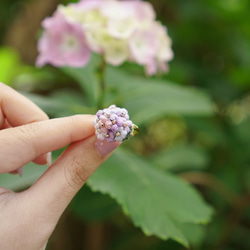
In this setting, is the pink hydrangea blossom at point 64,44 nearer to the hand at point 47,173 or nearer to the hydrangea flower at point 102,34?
the hydrangea flower at point 102,34

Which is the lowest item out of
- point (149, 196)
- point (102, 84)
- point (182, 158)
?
point (182, 158)

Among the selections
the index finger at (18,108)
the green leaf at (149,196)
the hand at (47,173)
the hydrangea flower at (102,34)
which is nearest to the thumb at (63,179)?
the hand at (47,173)

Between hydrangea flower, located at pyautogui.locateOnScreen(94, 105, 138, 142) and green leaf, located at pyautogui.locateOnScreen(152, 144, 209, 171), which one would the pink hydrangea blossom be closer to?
hydrangea flower, located at pyautogui.locateOnScreen(94, 105, 138, 142)

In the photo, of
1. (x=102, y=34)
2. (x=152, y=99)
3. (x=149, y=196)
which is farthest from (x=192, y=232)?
(x=102, y=34)

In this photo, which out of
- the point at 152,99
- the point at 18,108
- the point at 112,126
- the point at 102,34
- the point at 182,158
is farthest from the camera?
the point at 182,158

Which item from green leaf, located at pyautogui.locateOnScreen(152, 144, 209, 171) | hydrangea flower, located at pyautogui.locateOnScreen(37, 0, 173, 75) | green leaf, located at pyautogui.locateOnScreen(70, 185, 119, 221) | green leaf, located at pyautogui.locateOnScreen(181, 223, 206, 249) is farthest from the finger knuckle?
green leaf, located at pyautogui.locateOnScreen(152, 144, 209, 171)

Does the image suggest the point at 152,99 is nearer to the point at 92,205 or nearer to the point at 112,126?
the point at 92,205
